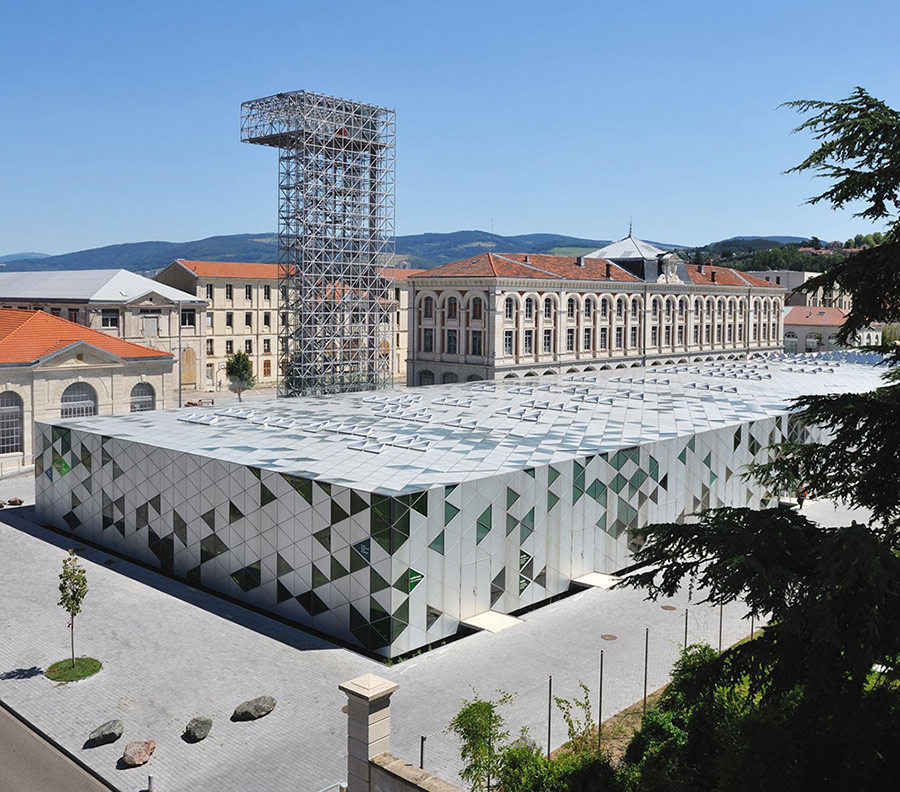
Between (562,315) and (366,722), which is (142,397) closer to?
(562,315)

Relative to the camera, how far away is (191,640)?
1003 inches

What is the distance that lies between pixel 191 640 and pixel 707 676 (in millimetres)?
17299

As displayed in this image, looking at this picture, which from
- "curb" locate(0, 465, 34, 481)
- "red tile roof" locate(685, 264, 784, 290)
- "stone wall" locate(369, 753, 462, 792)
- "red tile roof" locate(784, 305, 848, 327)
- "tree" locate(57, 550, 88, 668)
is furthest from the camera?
"red tile roof" locate(784, 305, 848, 327)

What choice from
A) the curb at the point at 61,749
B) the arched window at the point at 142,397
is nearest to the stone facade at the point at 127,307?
the arched window at the point at 142,397

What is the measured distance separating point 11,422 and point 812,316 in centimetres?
10139

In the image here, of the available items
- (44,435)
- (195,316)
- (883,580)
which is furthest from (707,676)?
(195,316)

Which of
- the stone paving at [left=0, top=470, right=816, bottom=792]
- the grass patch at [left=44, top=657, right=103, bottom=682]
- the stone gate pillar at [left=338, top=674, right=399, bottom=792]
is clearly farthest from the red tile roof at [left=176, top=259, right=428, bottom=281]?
the stone gate pillar at [left=338, top=674, right=399, bottom=792]

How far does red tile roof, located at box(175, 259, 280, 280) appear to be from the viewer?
88481 mm

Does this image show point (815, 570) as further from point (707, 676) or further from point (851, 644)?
point (707, 676)

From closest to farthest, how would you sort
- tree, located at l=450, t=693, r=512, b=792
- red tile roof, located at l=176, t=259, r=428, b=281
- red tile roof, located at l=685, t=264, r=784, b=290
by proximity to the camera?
tree, located at l=450, t=693, r=512, b=792 → red tile roof, located at l=176, t=259, r=428, b=281 → red tile roof, located at l=685, t=264, r=784, b=290

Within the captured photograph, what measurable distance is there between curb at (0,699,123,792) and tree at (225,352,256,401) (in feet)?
198

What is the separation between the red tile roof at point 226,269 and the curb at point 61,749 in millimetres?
68409

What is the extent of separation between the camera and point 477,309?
246ft

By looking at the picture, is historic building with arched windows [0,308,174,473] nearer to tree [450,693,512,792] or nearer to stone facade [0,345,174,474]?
stone facade [0,345,174,474]
